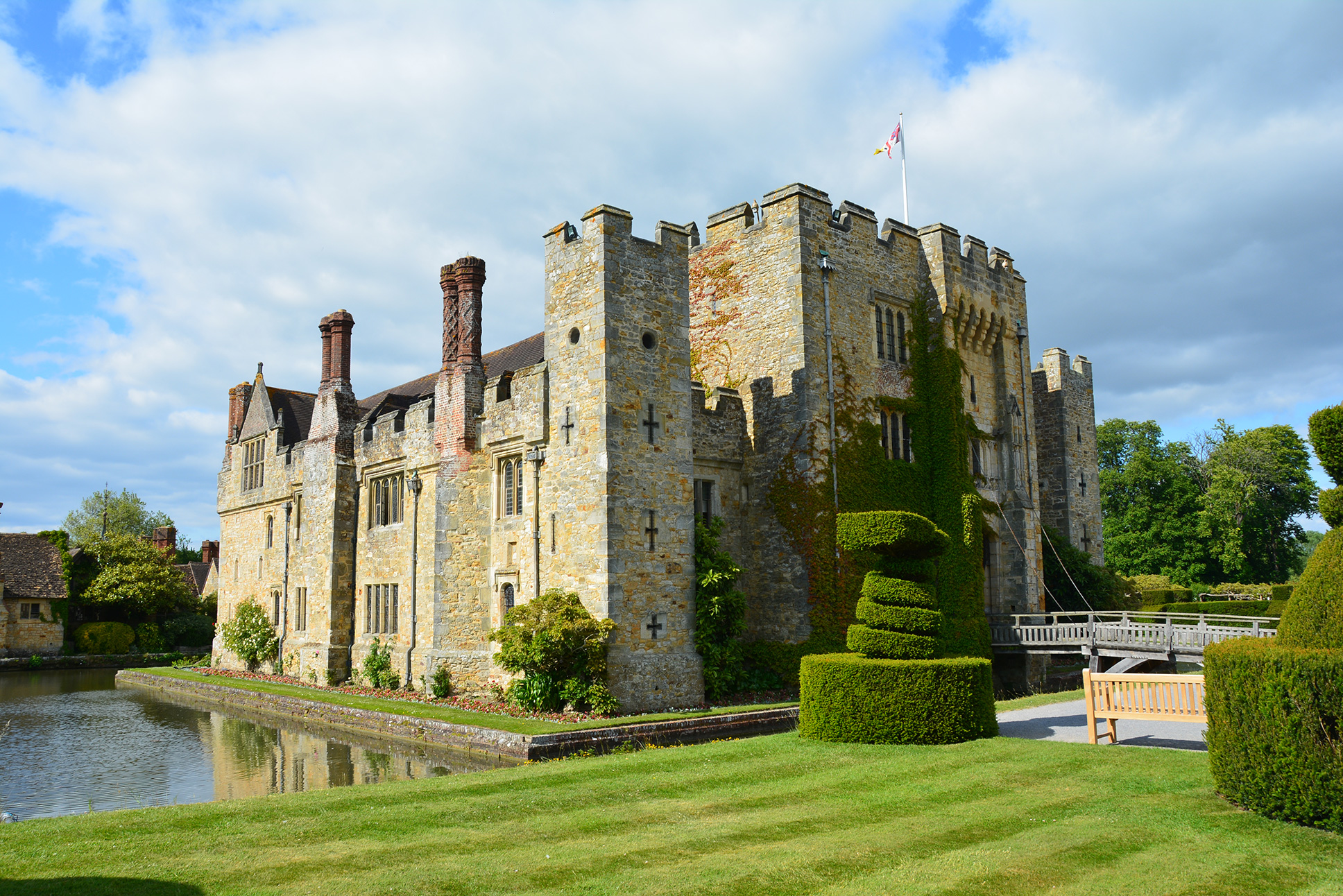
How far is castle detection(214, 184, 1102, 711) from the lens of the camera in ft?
68.2

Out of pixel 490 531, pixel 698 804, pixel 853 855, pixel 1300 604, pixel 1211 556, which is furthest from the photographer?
pixel 1211 556

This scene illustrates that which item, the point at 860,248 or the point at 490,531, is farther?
the point at 860,248

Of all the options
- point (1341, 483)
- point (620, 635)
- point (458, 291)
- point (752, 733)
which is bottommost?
point (752, 733)

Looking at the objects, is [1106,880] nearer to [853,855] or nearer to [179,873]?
[853,855]

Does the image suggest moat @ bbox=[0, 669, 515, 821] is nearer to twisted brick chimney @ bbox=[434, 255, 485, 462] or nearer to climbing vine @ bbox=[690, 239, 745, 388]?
twisted brick chimney @ bbox=[434, 255, 485, 462]

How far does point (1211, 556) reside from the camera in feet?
179

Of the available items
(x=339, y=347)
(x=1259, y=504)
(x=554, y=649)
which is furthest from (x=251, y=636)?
(x=1259, y=504)

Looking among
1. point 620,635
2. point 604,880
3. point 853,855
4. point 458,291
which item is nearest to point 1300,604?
point 853,855

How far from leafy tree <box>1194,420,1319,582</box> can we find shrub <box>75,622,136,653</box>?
60750 mm

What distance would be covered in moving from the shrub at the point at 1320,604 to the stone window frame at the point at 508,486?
17395mm

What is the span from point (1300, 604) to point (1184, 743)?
19.1ft

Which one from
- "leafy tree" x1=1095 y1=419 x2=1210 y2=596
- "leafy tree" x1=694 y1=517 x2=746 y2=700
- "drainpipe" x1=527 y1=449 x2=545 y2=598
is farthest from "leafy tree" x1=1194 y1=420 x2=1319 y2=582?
"drainpipe" x1=527 y1=449 x2=545 y2=598

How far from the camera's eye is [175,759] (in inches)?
734

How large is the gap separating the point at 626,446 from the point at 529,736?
272 inches
